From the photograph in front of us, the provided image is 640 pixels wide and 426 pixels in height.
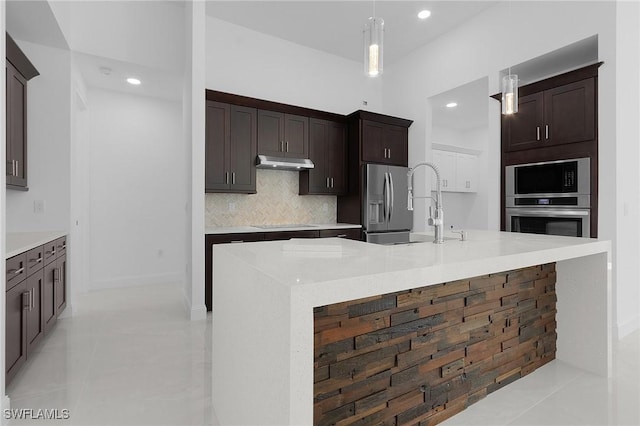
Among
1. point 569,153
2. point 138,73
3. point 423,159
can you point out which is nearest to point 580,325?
point 569,153

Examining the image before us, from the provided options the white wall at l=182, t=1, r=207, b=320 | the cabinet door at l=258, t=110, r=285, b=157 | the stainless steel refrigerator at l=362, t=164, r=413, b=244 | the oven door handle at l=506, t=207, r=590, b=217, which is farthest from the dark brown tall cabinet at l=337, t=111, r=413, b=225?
the white wall at l=182, t=1, r=207, b=320

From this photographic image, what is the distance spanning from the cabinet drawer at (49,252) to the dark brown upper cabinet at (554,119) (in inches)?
177

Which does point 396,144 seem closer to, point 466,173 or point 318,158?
point 318,158

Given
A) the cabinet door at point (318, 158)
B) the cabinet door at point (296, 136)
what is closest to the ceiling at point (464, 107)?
the cabinet door at point (318, 158)

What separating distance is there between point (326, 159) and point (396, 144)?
43.5 inches

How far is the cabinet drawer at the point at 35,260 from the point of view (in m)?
2.41

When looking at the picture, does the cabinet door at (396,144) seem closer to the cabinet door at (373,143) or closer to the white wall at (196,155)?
the cabinet door at (373,143)

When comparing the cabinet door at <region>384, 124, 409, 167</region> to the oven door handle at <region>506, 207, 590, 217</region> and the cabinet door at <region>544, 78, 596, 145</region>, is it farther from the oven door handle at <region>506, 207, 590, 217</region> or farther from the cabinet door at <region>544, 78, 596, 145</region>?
the cabinet door at <region>544, 78, 596, 145</region>

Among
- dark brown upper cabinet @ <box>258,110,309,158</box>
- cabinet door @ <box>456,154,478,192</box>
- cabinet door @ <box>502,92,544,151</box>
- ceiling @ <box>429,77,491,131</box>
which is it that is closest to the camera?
cabinet door @ <box>502,92,544,151</box>

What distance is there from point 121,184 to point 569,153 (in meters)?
5.37

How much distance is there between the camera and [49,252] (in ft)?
9.51

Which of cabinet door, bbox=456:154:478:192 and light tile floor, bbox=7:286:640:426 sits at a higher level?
cabinet door, bbox=456:154:478:192

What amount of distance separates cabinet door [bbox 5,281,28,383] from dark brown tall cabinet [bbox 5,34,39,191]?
3.91 ft

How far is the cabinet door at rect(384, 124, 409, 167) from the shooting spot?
5.06 meters
